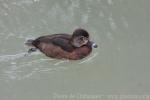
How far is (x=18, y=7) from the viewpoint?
5621 millimetres

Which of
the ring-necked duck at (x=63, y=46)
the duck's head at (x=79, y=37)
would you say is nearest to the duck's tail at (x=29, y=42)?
the ring-necked duck at (x=63, y=46)

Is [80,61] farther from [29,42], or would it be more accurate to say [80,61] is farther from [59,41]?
[29,42]

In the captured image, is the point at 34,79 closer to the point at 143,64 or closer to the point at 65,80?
the point at 65,80

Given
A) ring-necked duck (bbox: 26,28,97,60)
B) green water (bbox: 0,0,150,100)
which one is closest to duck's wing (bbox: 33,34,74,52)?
ring-necked duck (bbox: 26,28,97,60)

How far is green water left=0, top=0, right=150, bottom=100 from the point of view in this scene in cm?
515

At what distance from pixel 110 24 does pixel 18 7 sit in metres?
0.70

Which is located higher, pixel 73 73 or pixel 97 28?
pixel 97 28

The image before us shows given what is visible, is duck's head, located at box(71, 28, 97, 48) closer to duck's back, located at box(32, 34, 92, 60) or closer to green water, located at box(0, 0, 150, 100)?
duck's back, located at box(32, 34, 92, 60)

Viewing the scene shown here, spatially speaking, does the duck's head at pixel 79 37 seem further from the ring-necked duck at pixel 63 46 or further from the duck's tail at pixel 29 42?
the duck's tail at pixel 29 42

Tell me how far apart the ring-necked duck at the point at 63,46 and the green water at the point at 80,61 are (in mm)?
53

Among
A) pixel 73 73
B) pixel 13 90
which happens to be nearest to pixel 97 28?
pixel 73 73

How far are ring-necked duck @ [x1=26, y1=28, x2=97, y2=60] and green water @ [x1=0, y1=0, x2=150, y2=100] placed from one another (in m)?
0.05

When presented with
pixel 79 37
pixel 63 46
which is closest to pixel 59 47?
pixel 63 46

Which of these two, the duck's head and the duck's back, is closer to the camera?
the duck's head
